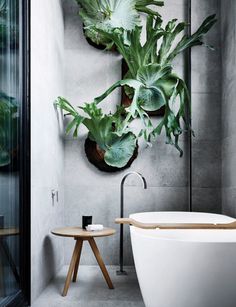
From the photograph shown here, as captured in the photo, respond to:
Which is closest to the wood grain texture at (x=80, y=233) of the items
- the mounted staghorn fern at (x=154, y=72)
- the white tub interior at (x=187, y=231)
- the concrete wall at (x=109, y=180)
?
the white tub interior at (x=187, y=231)

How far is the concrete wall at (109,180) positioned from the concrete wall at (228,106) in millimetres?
428

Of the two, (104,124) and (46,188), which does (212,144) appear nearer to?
(104,124)

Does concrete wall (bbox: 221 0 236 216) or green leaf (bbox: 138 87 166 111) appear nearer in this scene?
concrete wall (bbox: 221 0 236 216)

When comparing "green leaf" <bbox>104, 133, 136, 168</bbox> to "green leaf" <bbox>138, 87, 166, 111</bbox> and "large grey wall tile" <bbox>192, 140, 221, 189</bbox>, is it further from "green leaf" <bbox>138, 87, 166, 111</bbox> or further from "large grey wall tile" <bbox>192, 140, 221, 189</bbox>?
"large grey wall tile" <bbox>192, 140, 221, 189</bbox>

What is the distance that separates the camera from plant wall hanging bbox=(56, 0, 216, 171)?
12.4ft

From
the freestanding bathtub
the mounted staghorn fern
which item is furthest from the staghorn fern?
the freestanding bathtub

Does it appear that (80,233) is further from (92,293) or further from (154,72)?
(154,72)

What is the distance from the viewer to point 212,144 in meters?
4.17

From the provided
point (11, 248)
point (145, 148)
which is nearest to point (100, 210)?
point (145, 148)

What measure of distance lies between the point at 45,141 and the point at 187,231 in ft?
4.34

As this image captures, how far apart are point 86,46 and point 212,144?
1647mm

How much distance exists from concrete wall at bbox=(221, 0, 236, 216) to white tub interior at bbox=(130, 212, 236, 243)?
298mm

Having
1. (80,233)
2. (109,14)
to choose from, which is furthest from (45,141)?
(109,14)

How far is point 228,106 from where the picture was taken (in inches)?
154
